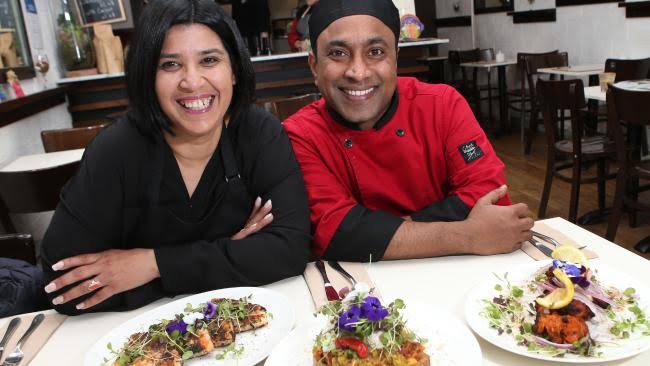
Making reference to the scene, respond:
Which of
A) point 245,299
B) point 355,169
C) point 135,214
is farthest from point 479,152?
point 135,214

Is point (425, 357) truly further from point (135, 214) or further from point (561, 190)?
point (561, 190)

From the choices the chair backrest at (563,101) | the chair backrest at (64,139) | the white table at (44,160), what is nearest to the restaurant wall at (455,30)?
the chair backrest at (563,101)

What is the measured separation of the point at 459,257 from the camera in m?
1.30

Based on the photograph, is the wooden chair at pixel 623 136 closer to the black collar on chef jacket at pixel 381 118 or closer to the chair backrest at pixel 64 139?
the black collar on chef jacket at pixel 381 118

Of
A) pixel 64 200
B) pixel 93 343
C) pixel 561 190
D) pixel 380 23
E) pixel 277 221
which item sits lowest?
pixel 561 190

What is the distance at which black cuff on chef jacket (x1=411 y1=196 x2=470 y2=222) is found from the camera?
1.47 meters

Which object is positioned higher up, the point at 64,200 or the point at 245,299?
the point at 64,200

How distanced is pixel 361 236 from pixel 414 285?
21 centimetres

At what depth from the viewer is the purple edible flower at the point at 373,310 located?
2.76 ft

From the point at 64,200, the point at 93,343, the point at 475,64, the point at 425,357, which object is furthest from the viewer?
the point at 475,64

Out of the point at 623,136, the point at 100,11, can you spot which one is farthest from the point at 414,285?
the point at 100,11

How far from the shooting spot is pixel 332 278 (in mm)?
1240

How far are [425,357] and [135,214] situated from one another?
32.8 inches

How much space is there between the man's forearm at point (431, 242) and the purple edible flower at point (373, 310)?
46 cm
